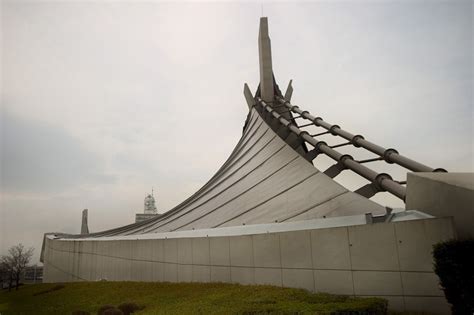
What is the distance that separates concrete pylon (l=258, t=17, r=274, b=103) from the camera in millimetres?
18797

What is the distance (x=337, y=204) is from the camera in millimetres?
8398

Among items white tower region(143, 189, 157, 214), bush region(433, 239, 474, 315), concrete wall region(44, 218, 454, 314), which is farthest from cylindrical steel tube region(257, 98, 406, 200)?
white tower region(143, 189, 157, 214)

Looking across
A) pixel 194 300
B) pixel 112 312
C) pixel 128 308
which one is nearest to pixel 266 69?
pixel 194 300

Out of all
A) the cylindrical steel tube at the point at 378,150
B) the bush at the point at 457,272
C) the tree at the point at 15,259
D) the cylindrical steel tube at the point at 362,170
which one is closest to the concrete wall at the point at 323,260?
the bush at the point at 457,272

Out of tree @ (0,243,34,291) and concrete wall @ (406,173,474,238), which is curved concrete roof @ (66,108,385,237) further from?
tree @ (0,243,34,291)

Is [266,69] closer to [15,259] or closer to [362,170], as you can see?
[362,170]

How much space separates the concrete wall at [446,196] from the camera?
5609 mm

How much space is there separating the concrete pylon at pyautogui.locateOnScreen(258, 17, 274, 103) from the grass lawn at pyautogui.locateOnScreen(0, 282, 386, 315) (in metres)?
12.0

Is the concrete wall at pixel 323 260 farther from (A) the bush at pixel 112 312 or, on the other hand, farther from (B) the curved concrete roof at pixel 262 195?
(A) the bush at pixel 112 312

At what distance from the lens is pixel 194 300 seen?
6883mm

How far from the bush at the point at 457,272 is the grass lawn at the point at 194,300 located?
1006 millimetres

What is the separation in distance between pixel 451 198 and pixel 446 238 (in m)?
0.67

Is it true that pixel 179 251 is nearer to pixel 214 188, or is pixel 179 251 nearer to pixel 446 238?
pixel 214 188

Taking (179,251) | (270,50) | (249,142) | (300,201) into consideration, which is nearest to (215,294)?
(179,251)
